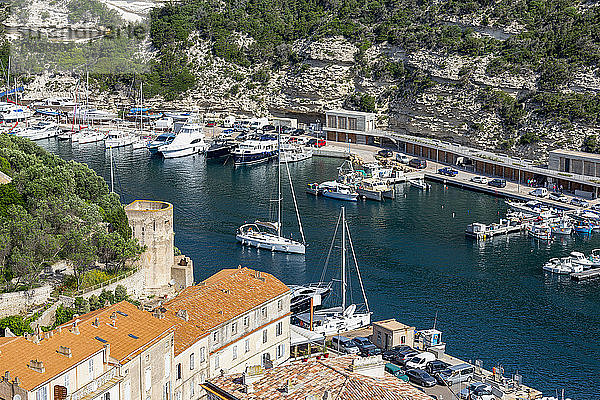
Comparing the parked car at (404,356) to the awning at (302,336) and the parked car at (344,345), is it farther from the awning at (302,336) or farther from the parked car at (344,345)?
the awning at (302,336)

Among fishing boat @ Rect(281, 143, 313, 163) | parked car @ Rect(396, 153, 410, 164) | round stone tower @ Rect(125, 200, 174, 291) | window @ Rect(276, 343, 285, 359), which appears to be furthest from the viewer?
fishing boat @ Rect(281, 143, 313, 163)

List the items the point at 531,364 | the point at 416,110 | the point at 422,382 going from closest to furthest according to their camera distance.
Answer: the point at 422,382
the point at 531,364
the point at 416,110

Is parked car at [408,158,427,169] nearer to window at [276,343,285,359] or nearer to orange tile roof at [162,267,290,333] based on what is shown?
orange tile roof at [162,267,290,333]

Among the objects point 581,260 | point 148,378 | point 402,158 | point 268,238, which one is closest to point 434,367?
point 148,378

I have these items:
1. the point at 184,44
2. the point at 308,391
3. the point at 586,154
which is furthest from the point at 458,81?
the point at 308,391

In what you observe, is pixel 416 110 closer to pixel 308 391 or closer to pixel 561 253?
pixel 561 253

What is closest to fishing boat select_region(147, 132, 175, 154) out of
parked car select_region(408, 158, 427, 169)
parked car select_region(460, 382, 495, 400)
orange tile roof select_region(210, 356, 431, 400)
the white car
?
parked car select_region(408, 158, 427, 169)

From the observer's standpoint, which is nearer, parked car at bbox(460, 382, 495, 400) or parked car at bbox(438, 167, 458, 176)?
parked car at bbox(460, 382, 495, 400)

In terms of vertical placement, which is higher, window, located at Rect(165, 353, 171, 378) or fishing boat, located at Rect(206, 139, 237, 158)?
fishing boat, located at Rect(206, 139, 237, 158)
